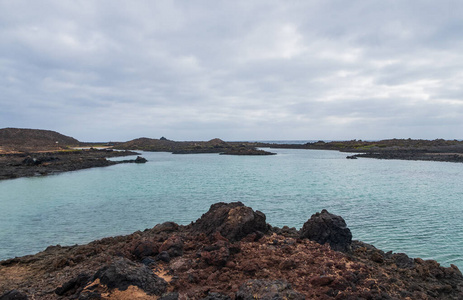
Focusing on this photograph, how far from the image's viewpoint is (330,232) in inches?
399

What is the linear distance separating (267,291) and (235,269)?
2.23m

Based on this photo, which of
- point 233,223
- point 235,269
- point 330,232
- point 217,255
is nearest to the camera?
point 235,269

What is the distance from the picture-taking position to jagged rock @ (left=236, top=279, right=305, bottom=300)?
5625 mm

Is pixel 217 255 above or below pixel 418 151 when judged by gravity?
below

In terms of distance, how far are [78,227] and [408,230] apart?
18.9 m

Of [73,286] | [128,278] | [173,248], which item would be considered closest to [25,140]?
[173,248]

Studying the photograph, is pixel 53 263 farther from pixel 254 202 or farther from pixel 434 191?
pixel 434 191

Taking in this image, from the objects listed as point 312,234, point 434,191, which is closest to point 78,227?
point 312,234

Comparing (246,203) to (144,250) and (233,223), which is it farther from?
(144,250)

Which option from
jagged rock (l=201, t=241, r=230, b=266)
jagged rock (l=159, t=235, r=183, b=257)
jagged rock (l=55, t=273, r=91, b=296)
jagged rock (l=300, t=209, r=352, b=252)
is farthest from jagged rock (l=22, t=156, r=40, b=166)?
jagged rock (l=300, t=209, r=352, b=252)

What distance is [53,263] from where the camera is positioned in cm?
922

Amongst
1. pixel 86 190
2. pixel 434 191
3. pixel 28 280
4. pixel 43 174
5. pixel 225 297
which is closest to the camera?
pixel 225 297

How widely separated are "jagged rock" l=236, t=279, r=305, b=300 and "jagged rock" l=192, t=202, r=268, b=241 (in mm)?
3792

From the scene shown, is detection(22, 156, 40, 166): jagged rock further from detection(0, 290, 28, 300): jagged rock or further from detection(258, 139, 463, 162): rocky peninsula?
detection(258, 139, 463, 162): rocky peninsula
